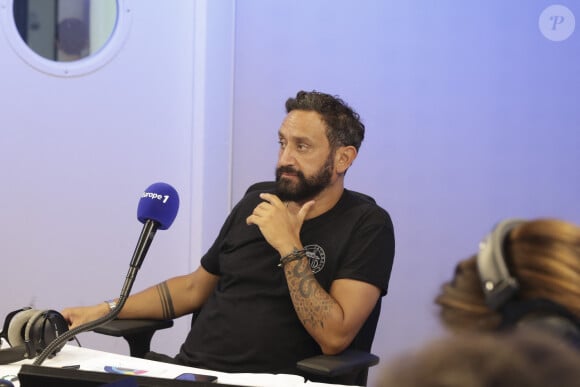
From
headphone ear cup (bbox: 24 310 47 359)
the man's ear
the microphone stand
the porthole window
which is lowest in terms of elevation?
headphone ear cup (bbox: 24 310 47 359)

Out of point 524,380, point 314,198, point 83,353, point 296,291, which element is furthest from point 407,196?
point 524,380

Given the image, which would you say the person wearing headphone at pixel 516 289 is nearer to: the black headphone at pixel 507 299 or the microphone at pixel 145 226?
the black headphone at pixel 507 299

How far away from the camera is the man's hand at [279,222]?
2.32 meters

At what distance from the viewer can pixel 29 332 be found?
1.96 metres

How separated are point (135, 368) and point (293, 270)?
0.54 metres

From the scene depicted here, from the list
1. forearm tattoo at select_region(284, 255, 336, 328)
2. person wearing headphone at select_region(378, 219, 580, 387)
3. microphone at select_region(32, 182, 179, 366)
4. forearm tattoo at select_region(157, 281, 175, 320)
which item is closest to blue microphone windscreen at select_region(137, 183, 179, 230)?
microphone at select_region(32, 182, 179, 366)

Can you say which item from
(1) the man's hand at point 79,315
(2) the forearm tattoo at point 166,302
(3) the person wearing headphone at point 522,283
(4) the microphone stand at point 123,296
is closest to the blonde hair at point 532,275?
(3) the person wearing headphone at point 522,283

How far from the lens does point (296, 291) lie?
223 centimetres

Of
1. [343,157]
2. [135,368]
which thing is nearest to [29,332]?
[135,368]

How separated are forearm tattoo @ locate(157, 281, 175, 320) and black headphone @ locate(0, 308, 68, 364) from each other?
1.67ft

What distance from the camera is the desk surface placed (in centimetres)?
177

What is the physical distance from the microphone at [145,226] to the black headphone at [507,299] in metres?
1.08

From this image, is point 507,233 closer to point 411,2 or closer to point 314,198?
point 314,198

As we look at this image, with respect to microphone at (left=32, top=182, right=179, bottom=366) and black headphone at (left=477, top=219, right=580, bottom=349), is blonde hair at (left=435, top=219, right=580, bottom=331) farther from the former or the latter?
microphone at (left=32, top=182, right=179, bottom=366)
